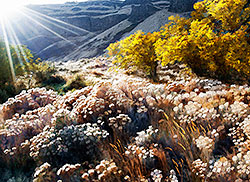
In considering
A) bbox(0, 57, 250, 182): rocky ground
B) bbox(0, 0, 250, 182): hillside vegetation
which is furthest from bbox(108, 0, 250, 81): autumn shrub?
bbox(0, 57, 250, 182): rocky ground

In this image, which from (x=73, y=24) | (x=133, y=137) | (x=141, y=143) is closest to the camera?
(x=141, y=143)

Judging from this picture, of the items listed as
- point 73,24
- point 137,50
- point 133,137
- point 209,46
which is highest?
point 73,24

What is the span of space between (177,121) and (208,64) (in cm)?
620

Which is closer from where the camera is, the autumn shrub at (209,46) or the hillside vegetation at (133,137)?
the hillside vegetation at (133,137)

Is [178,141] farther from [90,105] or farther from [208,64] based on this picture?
[208,64]

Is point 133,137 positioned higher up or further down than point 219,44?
further down

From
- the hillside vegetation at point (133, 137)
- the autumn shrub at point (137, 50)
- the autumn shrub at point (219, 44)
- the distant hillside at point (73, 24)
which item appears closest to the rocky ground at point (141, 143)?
the hillside vegetation at point (133, 137)

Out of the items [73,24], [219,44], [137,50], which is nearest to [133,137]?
[219,44]

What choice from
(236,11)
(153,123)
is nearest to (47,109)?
(153,123)

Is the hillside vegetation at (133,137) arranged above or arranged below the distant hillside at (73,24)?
below

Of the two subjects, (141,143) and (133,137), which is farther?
(133,137)

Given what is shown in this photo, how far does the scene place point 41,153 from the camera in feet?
8.11

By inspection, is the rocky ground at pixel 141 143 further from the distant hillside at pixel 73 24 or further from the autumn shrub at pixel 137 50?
the distant hillside at pixel 73 24

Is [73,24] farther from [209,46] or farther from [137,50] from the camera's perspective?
[209,46]
